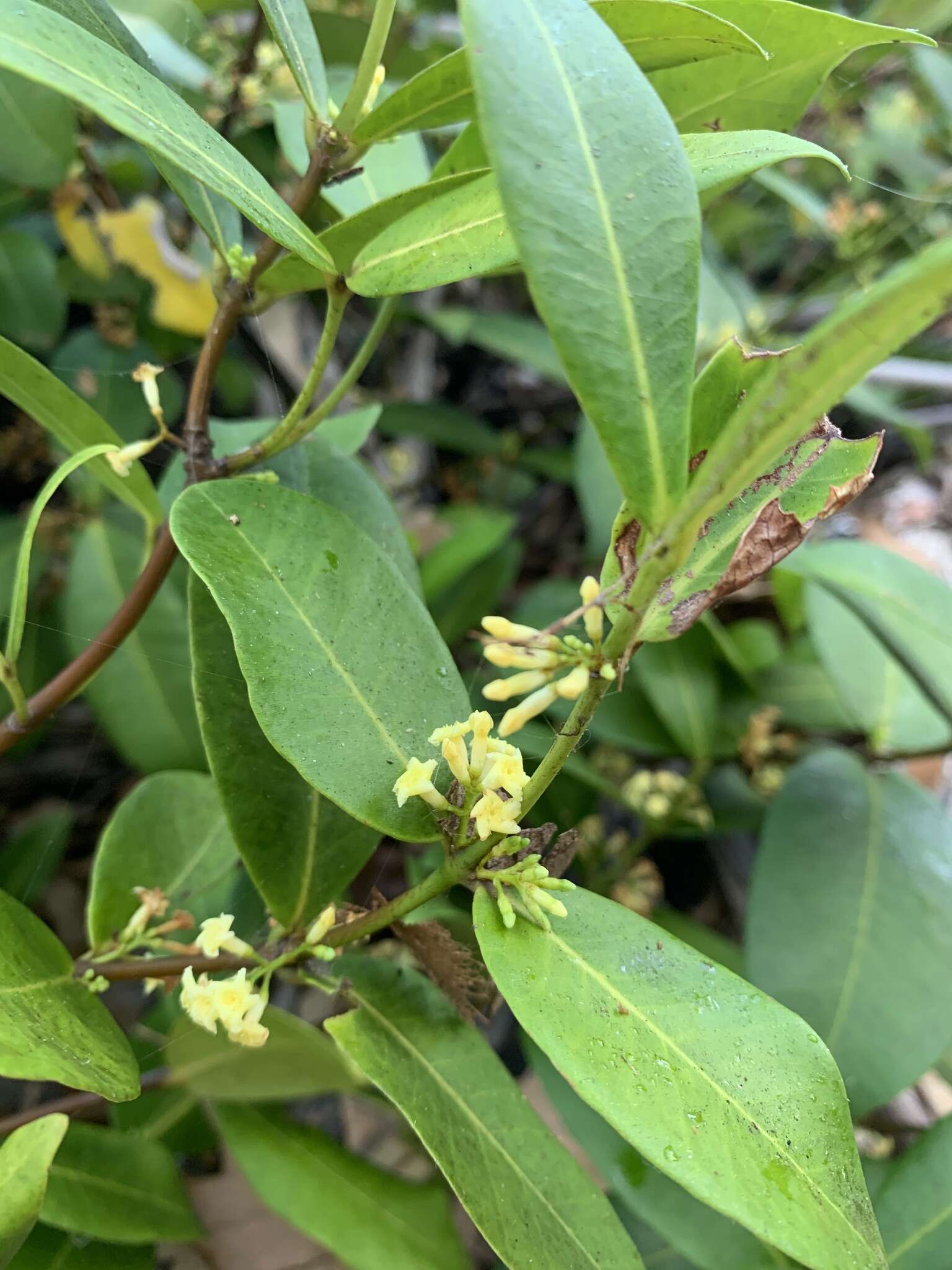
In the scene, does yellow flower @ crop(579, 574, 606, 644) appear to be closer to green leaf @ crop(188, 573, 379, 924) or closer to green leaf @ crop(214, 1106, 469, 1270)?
green leaf @ crop(188, 573, 379, 924)

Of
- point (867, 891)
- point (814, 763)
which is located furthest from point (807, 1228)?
point (814, 763)

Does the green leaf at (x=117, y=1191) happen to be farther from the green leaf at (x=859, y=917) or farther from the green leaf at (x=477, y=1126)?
the green leaf at (x=859, y=917)

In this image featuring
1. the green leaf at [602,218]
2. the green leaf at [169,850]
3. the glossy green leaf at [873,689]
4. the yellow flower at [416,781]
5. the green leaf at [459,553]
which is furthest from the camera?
the green leaf at [459,553]

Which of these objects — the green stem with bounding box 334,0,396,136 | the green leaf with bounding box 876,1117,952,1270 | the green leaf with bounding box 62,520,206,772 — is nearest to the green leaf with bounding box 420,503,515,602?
the green leaf with bounding box 62,520,206,772

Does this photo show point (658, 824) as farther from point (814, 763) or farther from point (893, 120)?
point (893, 120)

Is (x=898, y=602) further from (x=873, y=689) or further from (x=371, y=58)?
(x=371, y=58)

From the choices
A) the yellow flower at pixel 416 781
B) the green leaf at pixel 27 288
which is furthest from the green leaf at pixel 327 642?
the green leaf at pixel 27 288
